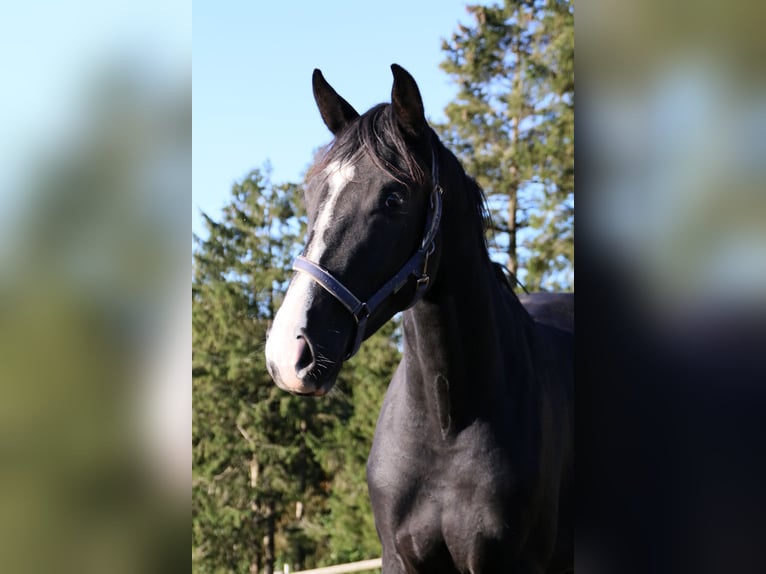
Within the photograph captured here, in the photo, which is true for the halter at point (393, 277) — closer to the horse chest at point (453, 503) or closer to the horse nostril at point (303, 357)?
the horse nostril at point (303, 357)

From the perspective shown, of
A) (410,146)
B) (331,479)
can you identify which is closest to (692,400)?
(410,146)

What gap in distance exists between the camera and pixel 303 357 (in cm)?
226

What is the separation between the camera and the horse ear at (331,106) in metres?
2.98

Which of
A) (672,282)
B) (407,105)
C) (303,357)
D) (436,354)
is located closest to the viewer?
(672,282)

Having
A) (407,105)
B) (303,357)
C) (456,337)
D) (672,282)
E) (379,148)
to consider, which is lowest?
(672,282)

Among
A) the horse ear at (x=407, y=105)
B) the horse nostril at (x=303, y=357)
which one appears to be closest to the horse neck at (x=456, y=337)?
the horse ear at (x=407, y=105)

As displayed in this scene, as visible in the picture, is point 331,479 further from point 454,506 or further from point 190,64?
point 190,64

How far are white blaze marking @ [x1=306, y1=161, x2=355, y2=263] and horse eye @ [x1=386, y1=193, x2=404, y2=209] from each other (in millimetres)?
131

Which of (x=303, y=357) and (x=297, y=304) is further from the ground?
(x=297, y=304)

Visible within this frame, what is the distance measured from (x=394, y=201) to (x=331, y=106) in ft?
1.81

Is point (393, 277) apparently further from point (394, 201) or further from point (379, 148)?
point (379, 148)

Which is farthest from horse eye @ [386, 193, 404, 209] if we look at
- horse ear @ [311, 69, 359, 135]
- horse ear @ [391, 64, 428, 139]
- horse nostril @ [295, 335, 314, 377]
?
horse nostril @ [295, 335, 314, 377]

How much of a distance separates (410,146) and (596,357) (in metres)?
2.19

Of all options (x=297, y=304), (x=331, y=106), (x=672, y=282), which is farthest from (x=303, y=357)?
(x=672, y=282)
